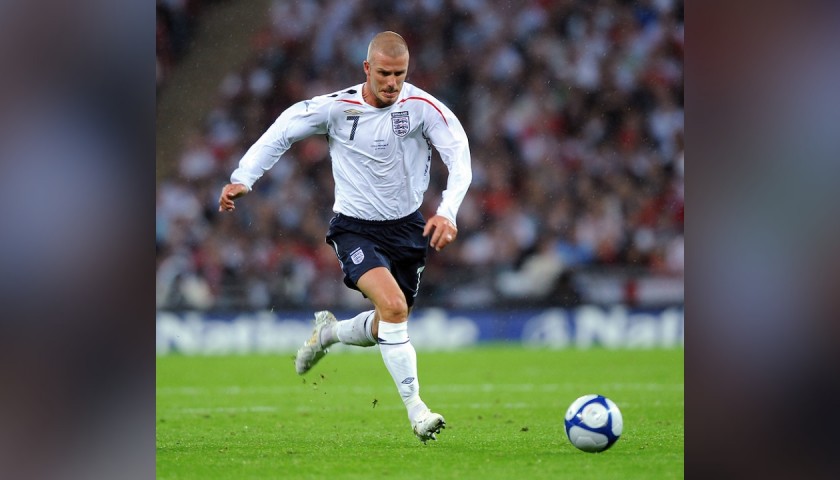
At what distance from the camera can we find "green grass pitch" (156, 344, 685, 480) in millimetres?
4500

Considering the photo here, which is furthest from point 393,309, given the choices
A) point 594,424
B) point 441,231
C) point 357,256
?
point 594,424

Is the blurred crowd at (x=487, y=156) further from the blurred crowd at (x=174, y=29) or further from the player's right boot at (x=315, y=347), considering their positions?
the player's right boot at (x=315, y=347)

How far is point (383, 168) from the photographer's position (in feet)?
18.1

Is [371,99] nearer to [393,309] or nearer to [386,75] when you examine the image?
[386,75]

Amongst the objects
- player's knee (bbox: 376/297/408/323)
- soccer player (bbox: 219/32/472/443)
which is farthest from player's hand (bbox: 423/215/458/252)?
player's knee (bbox: 376/297/408/323)

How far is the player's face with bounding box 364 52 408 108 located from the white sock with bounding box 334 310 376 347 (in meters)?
1.42

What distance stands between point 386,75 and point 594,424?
2180mm

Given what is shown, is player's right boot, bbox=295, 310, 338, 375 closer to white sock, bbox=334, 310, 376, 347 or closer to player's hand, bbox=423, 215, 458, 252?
white sock, bbox=334, 310, 376, 347

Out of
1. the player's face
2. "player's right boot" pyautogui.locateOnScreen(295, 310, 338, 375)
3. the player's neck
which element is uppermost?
the player's face

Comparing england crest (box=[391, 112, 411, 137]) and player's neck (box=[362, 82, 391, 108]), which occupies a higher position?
player's neck (box=[362, 82, 391, 108])
